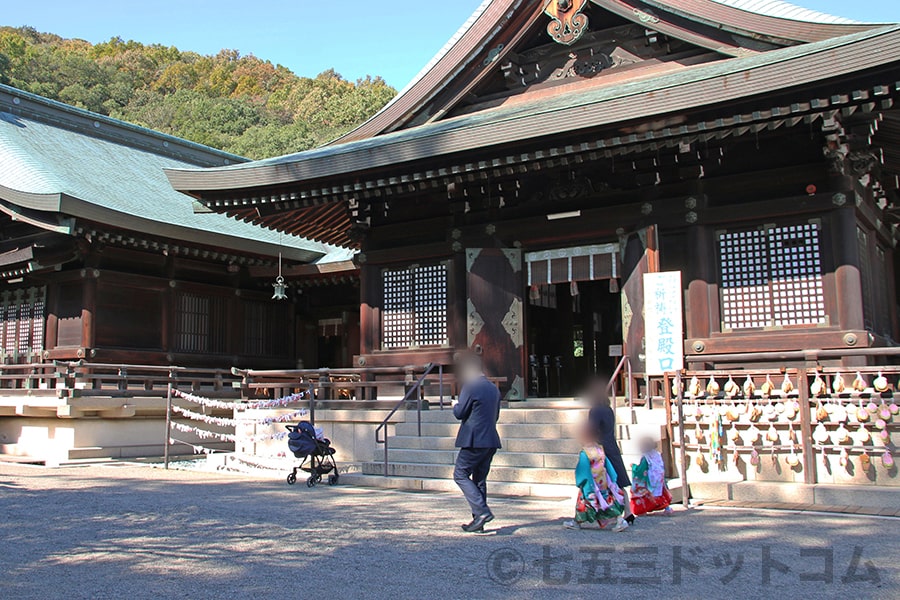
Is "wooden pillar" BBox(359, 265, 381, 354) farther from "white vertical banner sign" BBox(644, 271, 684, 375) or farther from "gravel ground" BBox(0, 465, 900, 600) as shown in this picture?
"gravel ground" BBox(0, 465, 900, 600)

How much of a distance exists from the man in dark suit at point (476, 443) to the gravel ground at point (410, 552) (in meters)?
0.26

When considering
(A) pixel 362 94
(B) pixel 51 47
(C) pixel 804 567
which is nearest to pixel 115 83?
(B) pixel 51 47

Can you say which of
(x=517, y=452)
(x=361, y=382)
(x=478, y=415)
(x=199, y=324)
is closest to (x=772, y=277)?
(x=517, y=452)

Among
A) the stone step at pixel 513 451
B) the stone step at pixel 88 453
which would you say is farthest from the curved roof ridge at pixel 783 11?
the stone step at pixel 88 453

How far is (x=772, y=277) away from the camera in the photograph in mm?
11359

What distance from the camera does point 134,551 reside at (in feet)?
20.2

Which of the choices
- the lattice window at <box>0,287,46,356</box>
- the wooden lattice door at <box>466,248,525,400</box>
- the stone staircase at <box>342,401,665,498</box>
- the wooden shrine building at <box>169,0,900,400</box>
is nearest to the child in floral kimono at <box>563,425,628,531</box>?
the stone staircase at <box>342,401,665,498</box>

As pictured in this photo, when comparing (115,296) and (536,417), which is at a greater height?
(115,296)

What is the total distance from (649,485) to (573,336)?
1015 cm

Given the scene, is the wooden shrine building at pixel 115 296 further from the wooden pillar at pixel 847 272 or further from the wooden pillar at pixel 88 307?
the wooden pillar at pixel 847 272

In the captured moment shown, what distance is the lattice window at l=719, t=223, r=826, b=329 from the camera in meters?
11.1

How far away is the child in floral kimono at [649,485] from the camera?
7855 mm

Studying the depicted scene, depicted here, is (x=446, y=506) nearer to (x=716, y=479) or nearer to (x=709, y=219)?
(x=716, y=479)

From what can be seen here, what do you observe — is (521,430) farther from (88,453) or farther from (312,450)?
(88,453)
